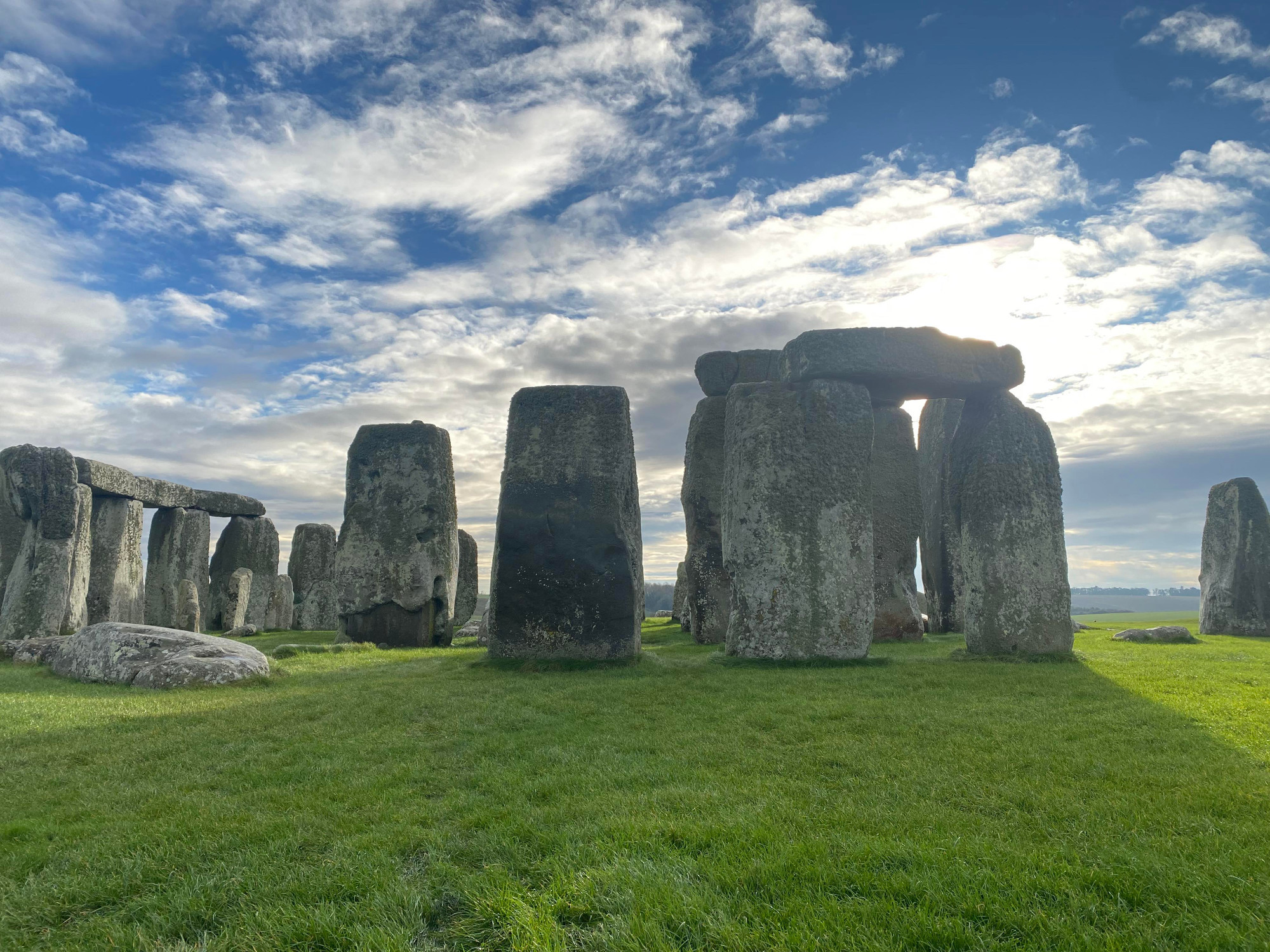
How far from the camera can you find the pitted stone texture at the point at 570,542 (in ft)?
33.5

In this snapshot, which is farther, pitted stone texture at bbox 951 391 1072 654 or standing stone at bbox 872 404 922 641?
standing stone at bbox 872 404 922 641

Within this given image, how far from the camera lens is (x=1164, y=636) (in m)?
14.1

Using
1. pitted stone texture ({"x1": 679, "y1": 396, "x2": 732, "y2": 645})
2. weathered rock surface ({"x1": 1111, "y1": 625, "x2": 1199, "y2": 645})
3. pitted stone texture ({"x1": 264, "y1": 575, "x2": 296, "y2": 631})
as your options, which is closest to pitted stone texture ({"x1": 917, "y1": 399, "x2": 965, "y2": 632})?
weathered rock surface ({"x1": 1111, "y1": 625, "x2": 1199, "y2": 645})

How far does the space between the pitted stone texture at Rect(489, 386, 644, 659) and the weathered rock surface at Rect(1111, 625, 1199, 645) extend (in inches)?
397

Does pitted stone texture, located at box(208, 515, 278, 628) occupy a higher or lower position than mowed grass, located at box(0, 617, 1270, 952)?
higher

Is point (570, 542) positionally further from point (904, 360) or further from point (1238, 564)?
point (1238, 564)

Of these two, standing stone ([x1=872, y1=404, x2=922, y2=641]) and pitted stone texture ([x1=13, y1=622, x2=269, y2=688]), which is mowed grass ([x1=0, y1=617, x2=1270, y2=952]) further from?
standing stone ([x1=872, y1=404, x2=922, y2=641])

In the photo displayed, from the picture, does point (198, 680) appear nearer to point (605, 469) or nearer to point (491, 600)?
point (491, 600)

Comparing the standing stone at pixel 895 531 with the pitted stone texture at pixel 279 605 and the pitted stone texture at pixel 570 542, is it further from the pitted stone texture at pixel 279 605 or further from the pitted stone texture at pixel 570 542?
the pitted stone texture at pixel 279 605

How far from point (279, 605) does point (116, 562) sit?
7208mm

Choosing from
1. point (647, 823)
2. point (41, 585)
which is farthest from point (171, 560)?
point (647, 823)

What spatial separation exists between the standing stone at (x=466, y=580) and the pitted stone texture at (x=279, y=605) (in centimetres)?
702

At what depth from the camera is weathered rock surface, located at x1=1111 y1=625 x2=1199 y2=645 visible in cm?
1406

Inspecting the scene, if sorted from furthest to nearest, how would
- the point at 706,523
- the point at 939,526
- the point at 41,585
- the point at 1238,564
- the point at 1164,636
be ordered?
the point at 1238,564 → the point at 939,526 → the point at 706,523 → the point at 1164,636 → the point at 41,585
